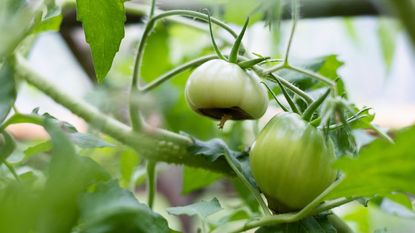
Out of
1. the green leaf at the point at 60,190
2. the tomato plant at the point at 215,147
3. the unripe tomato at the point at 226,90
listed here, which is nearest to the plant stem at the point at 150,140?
the tomato plant at the point at 215,147

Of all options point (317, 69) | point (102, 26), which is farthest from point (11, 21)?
point (317, 69)

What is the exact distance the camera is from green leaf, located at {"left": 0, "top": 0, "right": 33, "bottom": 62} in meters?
0.27

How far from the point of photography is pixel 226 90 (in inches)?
16.6

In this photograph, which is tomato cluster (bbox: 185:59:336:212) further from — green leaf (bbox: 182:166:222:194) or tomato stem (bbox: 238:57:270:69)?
green leaf (bbox: 182:166:222:194)

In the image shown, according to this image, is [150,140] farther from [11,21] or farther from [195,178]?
[11,21]

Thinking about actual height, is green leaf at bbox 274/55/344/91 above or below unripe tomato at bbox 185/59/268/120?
below

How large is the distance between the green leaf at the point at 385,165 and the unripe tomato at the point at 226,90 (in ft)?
0.33

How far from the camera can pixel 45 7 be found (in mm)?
535

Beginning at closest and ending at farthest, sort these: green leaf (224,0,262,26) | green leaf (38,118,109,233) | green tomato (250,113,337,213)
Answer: green leaf (38,118,109,233)
green tomato (250,113,337,213)
green leaf (224,0,262,26)

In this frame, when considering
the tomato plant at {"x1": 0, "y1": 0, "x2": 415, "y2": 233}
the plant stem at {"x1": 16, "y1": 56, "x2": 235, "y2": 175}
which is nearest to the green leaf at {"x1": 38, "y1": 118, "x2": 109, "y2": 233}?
the tomato plant at {"x1": 0, "y1": 0, "x2": 415, "y2": 233}

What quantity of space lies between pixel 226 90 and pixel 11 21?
0.47 feet

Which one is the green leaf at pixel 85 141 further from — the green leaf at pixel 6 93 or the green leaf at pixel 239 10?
the green leaf at pixel 239 10

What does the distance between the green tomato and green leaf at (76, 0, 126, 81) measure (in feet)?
0.39

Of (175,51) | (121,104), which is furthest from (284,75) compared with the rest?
(175,51)
